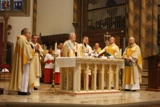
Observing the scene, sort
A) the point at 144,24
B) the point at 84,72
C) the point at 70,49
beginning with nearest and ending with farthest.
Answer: the point at 84,72 < the point at 70,49 < the point at 144,24

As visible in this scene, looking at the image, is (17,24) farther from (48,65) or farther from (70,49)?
(70,49)

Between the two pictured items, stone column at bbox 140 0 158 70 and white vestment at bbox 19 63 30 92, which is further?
stone column at bbox 140 0 158 70

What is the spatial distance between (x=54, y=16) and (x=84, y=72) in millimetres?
9594

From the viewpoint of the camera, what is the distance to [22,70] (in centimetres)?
777

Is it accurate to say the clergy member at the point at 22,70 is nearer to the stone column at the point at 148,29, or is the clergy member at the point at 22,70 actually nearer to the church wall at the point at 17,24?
the stone column at the point at 148,29

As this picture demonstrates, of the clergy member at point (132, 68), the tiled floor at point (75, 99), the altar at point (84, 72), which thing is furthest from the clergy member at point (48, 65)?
the tiled floor at point (75, 99)

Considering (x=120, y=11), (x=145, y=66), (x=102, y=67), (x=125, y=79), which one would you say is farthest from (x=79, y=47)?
(x=120, y=11)

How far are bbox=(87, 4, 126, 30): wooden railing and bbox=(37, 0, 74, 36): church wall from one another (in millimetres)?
1109

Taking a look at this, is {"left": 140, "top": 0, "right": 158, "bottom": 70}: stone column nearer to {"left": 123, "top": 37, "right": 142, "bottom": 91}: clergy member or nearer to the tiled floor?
{"left": 123, "top": 37, "right": 142, "bottom": 91}: clergy member

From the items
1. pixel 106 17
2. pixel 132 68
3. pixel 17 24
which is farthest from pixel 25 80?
pixel 17 24

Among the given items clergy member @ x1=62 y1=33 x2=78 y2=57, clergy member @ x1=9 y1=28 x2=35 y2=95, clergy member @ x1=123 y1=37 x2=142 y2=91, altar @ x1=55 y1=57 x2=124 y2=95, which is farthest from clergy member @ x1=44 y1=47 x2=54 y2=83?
clergy member @ x1=9 y1=28 x2=35 y2=95

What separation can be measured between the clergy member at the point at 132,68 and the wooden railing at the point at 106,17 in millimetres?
4520

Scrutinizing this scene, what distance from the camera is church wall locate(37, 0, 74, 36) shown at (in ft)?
54.0

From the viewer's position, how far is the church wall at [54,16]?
54.0 feet
